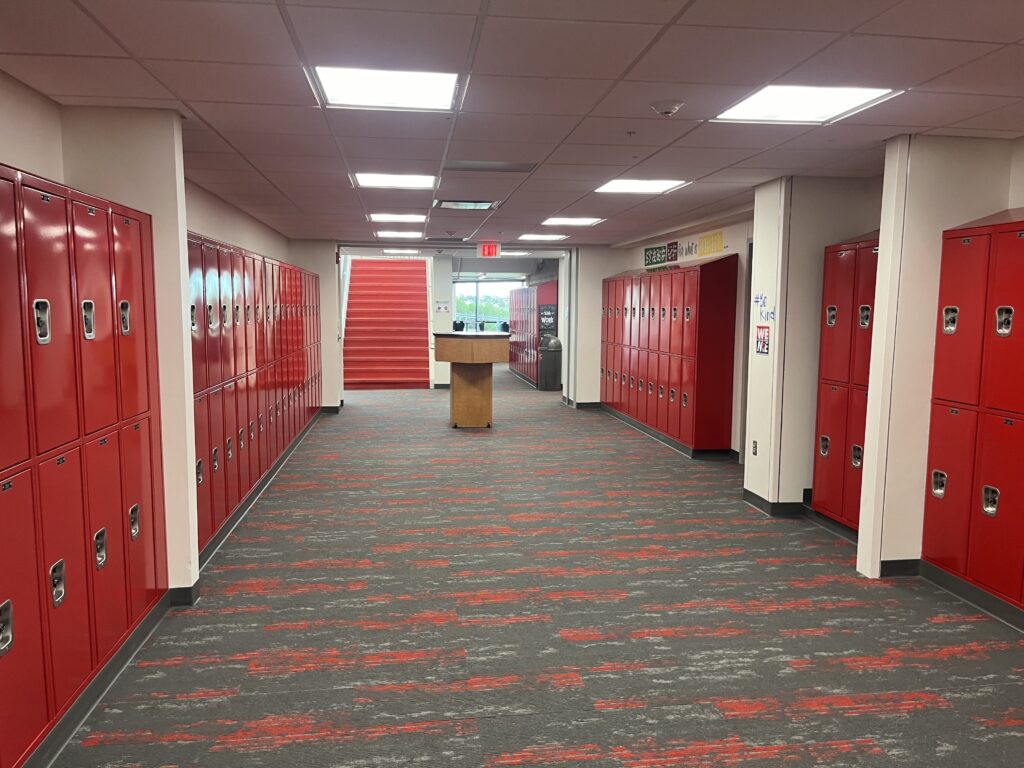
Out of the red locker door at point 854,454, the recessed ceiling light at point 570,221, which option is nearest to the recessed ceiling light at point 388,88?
the red locker door at point 854,454

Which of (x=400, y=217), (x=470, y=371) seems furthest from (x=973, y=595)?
(x=470, y=371)

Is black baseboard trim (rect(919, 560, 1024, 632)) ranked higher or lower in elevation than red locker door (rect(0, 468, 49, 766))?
lower

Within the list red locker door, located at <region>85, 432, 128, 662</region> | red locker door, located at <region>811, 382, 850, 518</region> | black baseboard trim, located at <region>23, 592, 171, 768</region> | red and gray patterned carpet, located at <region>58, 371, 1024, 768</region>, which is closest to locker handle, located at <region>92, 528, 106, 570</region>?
red locker door, located at <region>85, 432, 128, 662</region>

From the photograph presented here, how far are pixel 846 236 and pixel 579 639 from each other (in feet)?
13.0

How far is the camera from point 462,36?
2676 mm

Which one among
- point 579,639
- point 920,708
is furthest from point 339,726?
point 920,708

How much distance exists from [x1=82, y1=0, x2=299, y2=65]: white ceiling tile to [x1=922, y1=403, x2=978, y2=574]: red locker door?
163 inches

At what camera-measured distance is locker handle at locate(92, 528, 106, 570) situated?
304 centimetres

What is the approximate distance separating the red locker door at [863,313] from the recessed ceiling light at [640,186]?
5.10ft

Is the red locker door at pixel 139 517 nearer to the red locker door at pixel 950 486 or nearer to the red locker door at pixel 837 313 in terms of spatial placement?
the red locker door at pixel 950 486

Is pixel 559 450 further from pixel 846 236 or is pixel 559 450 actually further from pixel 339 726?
pixel 339 726

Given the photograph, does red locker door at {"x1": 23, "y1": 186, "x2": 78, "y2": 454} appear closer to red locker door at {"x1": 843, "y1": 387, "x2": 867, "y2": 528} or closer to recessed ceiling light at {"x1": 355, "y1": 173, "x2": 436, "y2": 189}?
recessed ceiling light at {"x1": 355, "y1": 173, "x2": 436, "y2": 189}

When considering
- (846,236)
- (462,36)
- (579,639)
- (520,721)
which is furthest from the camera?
(846,236)

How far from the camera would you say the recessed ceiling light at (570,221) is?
8.21 meters
